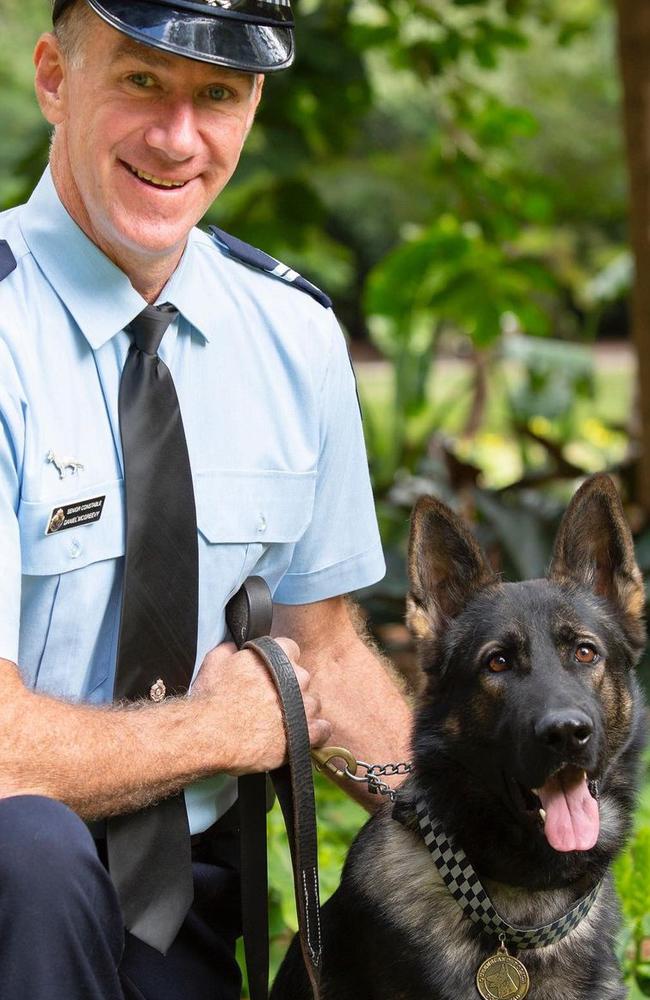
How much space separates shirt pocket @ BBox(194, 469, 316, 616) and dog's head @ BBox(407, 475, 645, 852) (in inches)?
11.8

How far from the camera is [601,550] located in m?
2.47

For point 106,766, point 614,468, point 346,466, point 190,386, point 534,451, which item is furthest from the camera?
point 534,451

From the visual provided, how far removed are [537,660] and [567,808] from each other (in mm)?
253

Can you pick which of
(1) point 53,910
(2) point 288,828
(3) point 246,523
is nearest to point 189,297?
(3) point 246,523

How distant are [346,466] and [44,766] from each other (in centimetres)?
94

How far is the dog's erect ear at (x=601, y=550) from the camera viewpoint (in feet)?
7.81

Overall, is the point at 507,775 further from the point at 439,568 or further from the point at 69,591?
the point at 69,591

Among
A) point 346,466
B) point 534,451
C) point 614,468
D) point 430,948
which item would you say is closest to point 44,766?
point 430,948

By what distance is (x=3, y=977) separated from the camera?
76.9 inches

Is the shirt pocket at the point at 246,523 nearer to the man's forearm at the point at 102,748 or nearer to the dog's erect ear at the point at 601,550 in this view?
the man's forearm at the point at 102,748

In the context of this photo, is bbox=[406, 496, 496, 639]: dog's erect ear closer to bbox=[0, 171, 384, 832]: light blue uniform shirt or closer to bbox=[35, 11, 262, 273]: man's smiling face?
bbox=[0, 171, 384, 832]: light blue uniform shirt

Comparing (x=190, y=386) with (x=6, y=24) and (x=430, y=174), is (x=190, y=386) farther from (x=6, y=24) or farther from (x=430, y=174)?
(x=6, y=24)

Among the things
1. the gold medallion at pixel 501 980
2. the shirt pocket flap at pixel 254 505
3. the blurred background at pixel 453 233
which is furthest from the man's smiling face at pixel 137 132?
the blurred background at pixel 453 233

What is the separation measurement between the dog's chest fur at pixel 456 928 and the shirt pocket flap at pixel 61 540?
29.7 inches
